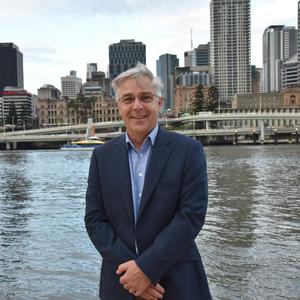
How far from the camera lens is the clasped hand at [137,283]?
2799 mm

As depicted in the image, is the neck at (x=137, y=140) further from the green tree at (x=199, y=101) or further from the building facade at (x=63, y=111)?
the building facade at (x=63, y=111)

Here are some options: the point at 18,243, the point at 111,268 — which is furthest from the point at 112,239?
the point at 18,243

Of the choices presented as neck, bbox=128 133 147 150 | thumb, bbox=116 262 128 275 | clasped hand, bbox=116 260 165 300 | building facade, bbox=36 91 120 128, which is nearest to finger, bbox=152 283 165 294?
clasped hand, bbox=116 260 165 300

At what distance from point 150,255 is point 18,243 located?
7.78 meters

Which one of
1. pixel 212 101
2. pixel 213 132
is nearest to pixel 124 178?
pixel 213 132

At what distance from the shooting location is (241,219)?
12492mm

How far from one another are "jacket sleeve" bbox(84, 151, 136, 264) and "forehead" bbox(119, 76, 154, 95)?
49 cm

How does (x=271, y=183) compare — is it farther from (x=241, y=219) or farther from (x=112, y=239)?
(x=112, y=239)

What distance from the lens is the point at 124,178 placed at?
296cm

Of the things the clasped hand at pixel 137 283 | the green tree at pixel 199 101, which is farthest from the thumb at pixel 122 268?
the green tree at pixel 199 101

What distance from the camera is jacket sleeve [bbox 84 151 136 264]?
2.91m

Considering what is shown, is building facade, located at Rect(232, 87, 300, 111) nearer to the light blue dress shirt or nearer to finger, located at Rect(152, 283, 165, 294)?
the light blue dress shirt

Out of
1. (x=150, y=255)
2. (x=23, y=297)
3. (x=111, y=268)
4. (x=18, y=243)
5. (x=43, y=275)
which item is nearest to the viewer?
(x=150, y=255)

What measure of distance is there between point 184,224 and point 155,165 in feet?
1.24
